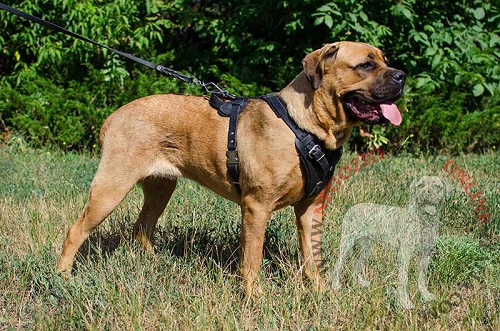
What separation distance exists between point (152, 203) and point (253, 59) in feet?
14.8

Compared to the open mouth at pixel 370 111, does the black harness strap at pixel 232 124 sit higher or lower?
lower

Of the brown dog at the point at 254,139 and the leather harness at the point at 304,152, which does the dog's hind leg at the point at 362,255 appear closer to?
the brown dog at the point at 254,139

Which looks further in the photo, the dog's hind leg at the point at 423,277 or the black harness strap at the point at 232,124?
the black harness strap at the point at 232,124

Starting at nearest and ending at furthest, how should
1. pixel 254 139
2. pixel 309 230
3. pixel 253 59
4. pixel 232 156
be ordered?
pixel 254 139 → pixel 232 156 → pixel 309 230 → pixel 253 59

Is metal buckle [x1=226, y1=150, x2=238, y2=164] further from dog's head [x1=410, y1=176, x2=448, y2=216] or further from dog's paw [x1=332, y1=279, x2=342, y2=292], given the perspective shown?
dog's head [x1=410, y1=176, x2=448, y2=216]

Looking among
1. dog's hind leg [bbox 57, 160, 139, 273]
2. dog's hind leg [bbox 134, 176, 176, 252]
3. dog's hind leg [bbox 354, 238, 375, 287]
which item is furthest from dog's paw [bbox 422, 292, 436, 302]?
dog's hind leg [bbox 134, 176, 176, 252]

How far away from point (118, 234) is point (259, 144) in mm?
1879

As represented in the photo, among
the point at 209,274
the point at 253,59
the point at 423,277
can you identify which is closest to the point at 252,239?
the point at 209,274

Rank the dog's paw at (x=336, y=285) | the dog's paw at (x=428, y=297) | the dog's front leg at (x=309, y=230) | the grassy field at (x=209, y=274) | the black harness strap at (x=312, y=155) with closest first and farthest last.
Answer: the grassy field at (x=209, y=274) → the dog's paw at (x=428, y=297) → the black harness strap at (x=312, y=155) → the dog's paw at (x=336, y=285) → the dog's front leg at (x=309, y=230)

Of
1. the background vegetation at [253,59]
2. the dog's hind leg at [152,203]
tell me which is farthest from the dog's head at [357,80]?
the background vegetation at [253,59]

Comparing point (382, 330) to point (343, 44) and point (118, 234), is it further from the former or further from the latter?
point (118, 234)

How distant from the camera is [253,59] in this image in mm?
9266

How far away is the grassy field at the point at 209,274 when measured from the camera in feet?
12.3

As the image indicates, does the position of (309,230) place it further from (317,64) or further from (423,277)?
(317,64)
